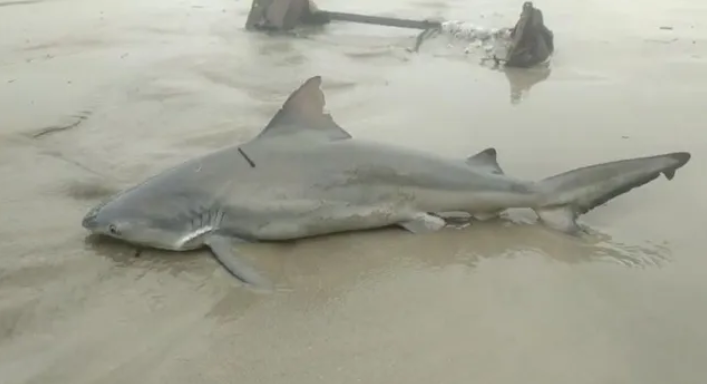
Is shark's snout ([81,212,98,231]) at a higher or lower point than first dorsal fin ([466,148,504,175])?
lower

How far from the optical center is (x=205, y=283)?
3162 mm

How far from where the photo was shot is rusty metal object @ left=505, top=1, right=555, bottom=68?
21.5ft

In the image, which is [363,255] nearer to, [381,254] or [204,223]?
[381,254]

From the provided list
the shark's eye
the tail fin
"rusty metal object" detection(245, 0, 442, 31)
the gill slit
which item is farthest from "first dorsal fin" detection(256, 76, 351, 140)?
"rusty metal object" detection(245, 0, 442, 31)

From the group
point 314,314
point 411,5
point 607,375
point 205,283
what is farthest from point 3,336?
point 411,5

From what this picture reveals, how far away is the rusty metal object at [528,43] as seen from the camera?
656 cm

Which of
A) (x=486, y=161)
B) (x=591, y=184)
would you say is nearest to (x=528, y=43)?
(x=486, y=161)

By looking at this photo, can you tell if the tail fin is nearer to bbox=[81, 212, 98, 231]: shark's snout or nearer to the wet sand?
the wet sand

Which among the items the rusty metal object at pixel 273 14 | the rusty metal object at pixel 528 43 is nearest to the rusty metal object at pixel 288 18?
the rusty metal object at pixel 273 14

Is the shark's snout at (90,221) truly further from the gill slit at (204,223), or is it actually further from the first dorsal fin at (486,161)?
the first dorsal fin at (486,161)

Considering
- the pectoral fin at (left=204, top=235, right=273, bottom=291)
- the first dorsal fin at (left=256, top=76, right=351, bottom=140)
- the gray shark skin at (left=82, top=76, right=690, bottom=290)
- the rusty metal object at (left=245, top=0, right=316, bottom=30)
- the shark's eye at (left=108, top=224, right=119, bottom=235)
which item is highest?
the first dorsal fin at (left=256, top=76, right=351, bottom=140)

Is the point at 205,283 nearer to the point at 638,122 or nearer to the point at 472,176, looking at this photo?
the point at 472,176

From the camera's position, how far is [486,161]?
3.77m

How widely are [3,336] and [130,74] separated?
354 centimetres
